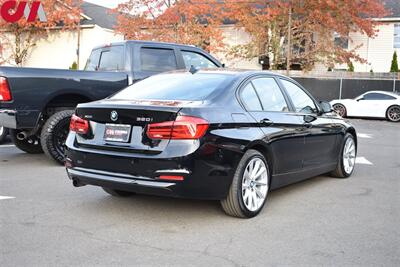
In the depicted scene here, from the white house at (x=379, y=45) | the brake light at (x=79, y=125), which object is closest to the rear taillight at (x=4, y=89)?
the brake light at (x=79, y=125)

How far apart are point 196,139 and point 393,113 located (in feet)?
60.5

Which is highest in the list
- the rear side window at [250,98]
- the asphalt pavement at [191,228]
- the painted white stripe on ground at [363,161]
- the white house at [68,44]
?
the white house at [68,44]

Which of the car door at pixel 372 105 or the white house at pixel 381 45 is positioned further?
the white house at pixel 381 45

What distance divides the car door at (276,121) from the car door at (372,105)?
651 inches

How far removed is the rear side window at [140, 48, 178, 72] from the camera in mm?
9095

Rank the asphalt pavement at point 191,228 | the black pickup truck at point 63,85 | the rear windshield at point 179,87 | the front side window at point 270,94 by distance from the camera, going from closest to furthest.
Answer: the asphalt pavement at point 191,228 → the rear windshield at point 179,87 → the front side window at point 270,94 → the black pickup truck at point 63,85

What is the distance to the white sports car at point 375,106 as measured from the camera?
69.3ft

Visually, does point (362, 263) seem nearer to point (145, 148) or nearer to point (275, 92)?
point (145, 148)

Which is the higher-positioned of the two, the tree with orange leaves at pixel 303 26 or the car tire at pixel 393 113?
the tree with orange leaves at pixel 303 26

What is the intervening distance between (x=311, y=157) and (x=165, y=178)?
98.8 inches

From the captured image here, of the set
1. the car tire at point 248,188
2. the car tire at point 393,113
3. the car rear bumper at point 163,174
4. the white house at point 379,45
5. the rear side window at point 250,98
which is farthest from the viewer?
the white house at point 379,45

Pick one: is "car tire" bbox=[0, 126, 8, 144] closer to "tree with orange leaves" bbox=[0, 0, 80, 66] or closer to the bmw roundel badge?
the bmw roundel badge

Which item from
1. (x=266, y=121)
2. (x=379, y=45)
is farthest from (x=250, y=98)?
(x=379, y=45)

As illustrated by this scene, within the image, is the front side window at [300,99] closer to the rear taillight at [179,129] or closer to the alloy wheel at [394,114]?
the rear taillight at [179,129]
